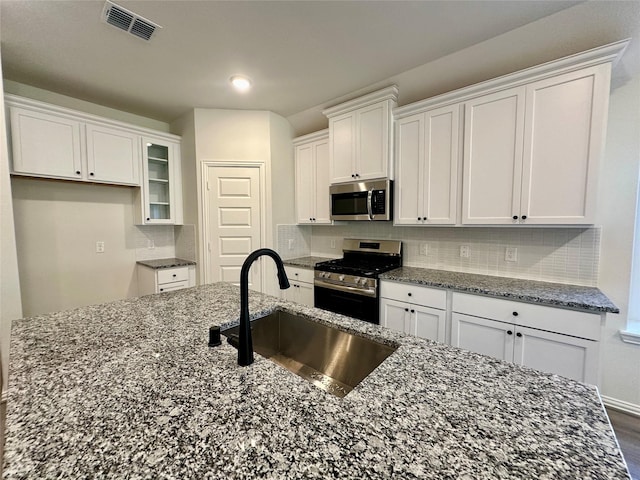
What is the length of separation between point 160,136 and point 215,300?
2.61 metres

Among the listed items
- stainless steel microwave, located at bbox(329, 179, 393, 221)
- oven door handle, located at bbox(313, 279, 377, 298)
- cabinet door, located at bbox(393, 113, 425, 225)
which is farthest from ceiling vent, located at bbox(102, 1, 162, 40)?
oven door handle, located at bbox(313, 279, 377, 298)

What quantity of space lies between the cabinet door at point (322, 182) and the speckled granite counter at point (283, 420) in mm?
2391

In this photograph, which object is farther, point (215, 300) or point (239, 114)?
point (239, 114)

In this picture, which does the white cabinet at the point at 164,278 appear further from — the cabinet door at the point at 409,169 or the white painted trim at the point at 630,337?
the white painted trim at the point at 630,337

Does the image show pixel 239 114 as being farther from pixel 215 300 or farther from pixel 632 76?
pixel 632 76

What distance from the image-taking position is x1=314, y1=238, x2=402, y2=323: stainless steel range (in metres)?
2.40

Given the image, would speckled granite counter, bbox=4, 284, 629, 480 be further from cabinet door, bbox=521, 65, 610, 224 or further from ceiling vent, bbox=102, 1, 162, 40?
ceiling vent, bbox=102, 1, 162, 40

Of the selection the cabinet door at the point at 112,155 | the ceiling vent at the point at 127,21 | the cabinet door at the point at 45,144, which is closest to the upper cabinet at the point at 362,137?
the ceiling vent at the point at 127,21

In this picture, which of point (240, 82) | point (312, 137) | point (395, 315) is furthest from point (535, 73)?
point (240, 82)

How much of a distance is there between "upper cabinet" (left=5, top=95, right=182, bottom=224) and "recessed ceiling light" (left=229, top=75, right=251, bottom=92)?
4.03ft

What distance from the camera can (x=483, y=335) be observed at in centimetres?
189

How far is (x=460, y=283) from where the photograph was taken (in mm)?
2031

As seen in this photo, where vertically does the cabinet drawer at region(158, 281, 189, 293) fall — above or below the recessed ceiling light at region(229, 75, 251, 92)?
below

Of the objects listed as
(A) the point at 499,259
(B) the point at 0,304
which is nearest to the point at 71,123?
(B) the point at 0,304
